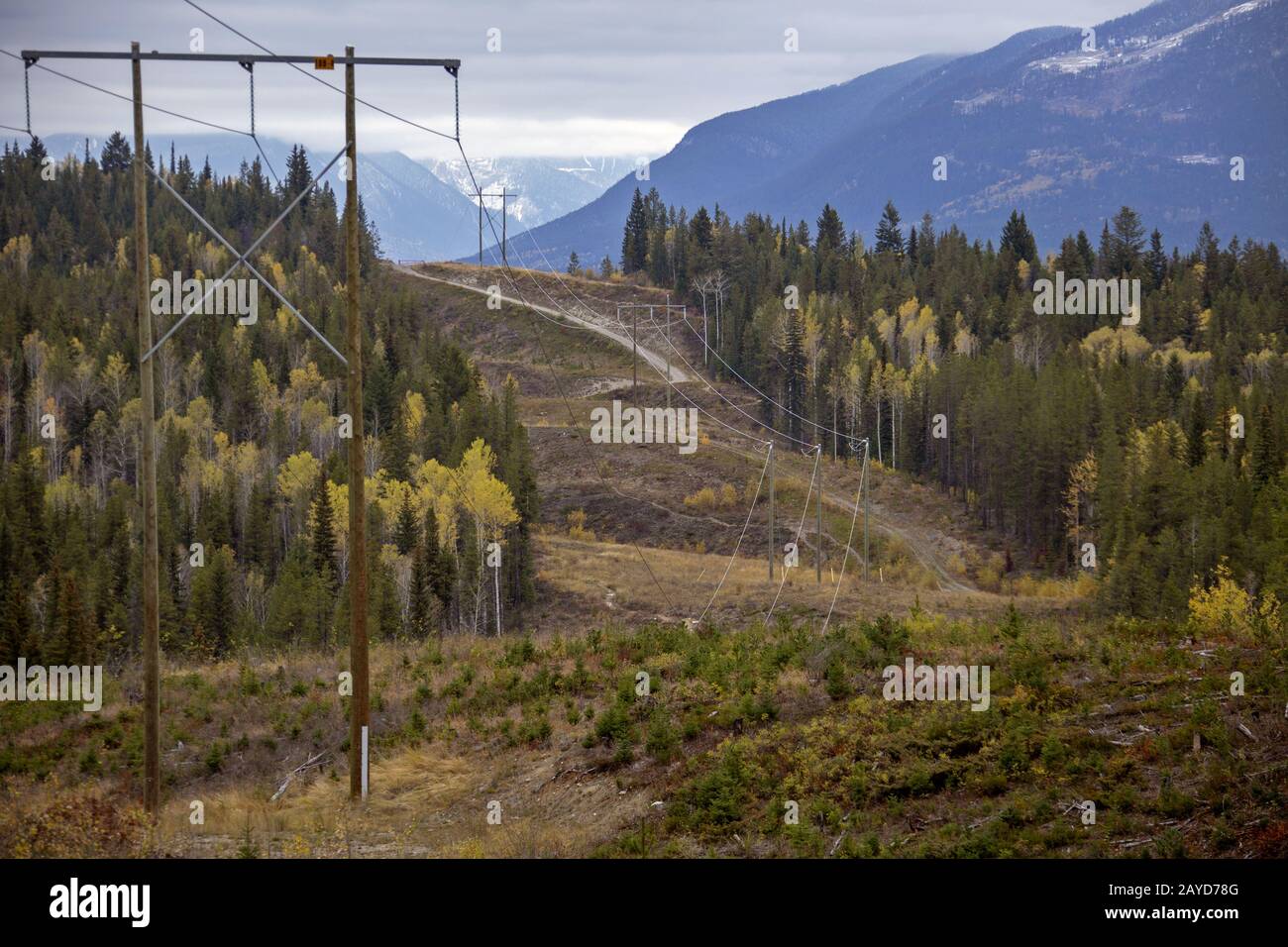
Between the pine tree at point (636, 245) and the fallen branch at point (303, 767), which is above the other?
the pine tree at point (636, 245)

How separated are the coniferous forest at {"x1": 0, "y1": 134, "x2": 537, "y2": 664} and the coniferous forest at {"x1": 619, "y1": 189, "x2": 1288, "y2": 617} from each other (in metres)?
37.8

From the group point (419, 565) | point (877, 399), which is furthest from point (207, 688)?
point (877, 399)

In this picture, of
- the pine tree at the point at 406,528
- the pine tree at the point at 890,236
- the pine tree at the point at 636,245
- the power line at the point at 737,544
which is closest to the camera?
the power line at the point at 737,544

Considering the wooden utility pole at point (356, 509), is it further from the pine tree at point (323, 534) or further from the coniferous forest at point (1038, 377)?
the pine tree at point (323, 534)

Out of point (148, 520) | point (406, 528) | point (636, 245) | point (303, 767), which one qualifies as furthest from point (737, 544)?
point (636, 245)

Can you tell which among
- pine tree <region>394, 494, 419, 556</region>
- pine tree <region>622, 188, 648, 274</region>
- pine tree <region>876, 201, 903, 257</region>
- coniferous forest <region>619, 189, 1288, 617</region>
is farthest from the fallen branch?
pine tree <region>622, 188, 648, 274</region>

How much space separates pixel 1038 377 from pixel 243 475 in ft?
246

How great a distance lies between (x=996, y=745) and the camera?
1834 centimetres

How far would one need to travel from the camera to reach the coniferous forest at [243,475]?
82688mm

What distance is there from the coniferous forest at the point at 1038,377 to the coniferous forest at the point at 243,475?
37.8 metres

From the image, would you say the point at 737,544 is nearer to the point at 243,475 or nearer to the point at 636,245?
the point at 243,475

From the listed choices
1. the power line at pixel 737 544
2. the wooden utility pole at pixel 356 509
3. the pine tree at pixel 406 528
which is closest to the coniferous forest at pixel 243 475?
the pine tree at pixel 406 528

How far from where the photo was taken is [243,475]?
112625 millimetres

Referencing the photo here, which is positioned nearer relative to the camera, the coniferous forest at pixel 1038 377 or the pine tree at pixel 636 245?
the coniferous forest at pixel 1038 377
